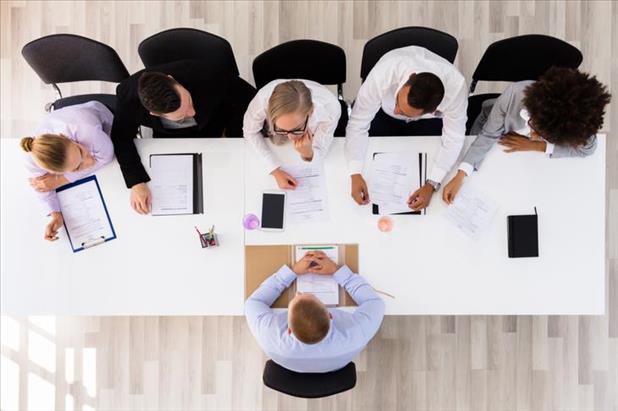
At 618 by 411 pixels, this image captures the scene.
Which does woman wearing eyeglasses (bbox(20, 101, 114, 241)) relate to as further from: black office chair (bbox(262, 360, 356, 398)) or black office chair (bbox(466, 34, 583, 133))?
black office chair (bbox(466, 34, 583, 133))

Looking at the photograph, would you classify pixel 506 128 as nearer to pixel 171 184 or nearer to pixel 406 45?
pixel 406 45

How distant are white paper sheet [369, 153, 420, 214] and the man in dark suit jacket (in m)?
0.74

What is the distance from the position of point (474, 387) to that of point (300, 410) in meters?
1.11

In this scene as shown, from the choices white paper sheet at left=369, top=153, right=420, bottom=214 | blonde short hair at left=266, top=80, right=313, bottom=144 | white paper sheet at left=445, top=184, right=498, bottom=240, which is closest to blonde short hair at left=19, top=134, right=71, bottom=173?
blonde short hair at left=266, top=80, right=313, bottom=144

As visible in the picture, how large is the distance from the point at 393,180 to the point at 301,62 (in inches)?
30.2

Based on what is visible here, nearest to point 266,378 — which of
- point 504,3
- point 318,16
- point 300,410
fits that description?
point 300,410

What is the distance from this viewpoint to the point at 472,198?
6.83 feet

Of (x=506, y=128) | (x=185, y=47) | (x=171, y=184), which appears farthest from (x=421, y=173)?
(x=185, y=47)

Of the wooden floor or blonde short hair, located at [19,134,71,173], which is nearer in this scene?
blonde short hair, located at [19,134,71,173]

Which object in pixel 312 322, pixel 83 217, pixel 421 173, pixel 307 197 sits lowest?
pixel 312 322

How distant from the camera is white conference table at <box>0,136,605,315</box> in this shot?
2061 mm

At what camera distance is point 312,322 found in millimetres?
1784

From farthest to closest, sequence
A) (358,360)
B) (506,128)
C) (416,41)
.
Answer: (358,360) < (416,41) < (506,128)

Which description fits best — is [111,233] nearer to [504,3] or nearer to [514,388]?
[514,388]
